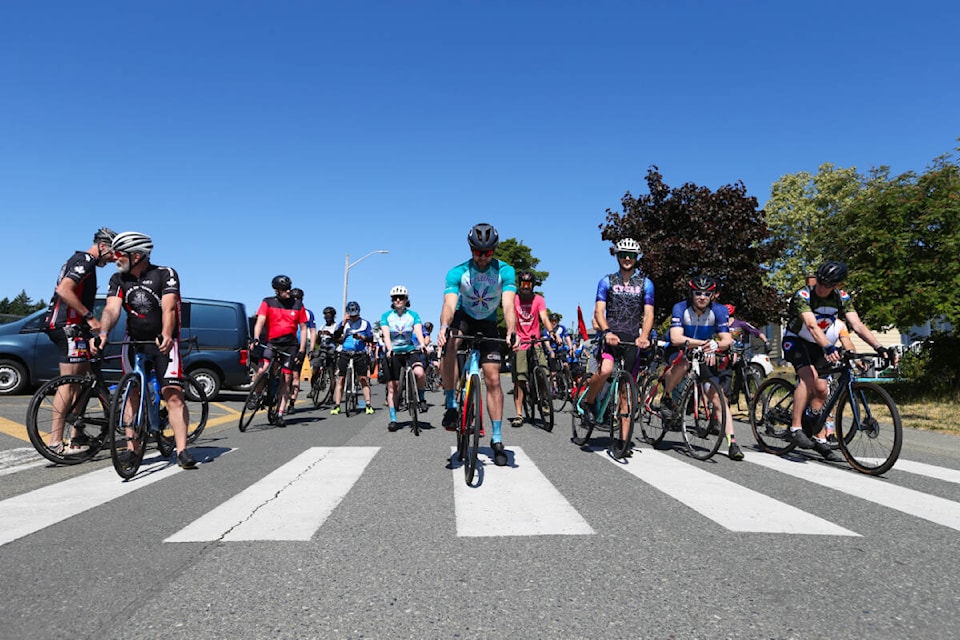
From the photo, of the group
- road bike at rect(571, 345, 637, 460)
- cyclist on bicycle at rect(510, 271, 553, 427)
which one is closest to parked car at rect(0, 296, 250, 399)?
cyclist on bicycle at rect(510, 271, 553, 427)

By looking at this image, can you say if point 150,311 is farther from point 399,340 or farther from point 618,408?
point 399,340

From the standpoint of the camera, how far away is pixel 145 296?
18.0 feet

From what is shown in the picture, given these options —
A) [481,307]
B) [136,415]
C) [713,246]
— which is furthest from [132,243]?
[713,246]

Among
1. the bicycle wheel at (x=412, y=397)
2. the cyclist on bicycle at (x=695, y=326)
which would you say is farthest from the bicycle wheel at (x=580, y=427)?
the bicycle wheel at (x=412, y=397)

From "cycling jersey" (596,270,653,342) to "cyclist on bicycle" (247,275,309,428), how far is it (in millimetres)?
4974

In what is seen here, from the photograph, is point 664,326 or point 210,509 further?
point 664,326

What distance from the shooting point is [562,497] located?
443 centimetres

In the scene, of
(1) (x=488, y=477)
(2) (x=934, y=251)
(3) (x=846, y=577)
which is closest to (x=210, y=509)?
(1) (x=488, y=477)

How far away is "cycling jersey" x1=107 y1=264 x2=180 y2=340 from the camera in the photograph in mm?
5484

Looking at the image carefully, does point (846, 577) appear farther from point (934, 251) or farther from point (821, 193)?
point (821, 193)

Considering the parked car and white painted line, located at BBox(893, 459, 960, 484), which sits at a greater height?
the parked car

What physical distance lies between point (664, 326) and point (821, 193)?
21773 millimetres

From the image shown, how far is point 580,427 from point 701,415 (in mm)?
1281

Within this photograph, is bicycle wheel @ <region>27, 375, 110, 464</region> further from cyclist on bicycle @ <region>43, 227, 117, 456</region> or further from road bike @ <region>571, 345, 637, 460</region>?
road bike @ <region>571, 345, 637, 460</region>
